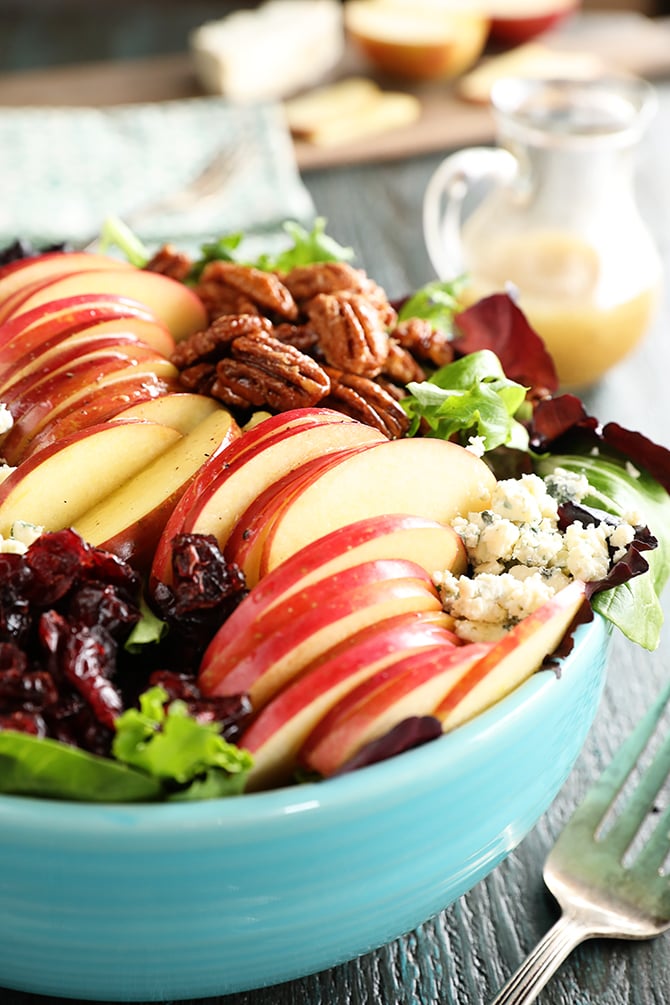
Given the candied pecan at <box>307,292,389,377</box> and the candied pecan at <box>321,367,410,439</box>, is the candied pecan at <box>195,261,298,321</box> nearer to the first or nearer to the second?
the candied pecan at <box>307,292,389,377</box>

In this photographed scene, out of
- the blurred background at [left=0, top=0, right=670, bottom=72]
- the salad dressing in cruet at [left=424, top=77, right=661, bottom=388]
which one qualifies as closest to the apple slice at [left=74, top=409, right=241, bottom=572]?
the salad dressing in cruet at [left=424, top=77, right=661, bottom=388]

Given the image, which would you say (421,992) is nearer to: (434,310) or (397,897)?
(397,897)

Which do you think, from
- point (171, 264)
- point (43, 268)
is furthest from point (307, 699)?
point (171, 264)

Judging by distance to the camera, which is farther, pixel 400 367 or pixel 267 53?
pixel 267 53

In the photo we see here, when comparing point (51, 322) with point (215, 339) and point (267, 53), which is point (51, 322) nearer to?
point (215, 339)

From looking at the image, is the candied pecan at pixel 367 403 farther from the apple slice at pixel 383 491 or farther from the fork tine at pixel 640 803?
the fork tine at pixel 640 803

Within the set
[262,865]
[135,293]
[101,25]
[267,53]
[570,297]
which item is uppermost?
[135,293]
